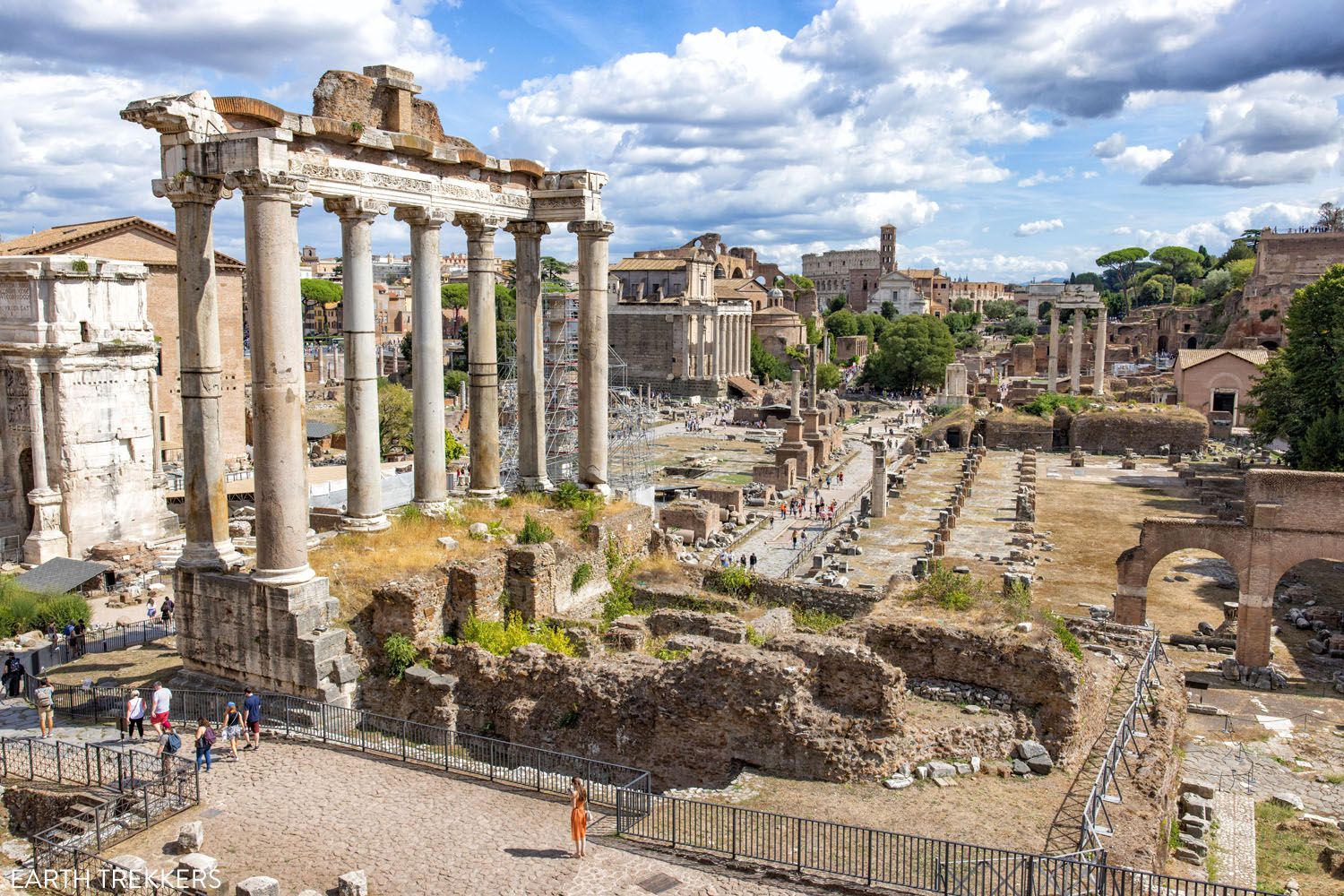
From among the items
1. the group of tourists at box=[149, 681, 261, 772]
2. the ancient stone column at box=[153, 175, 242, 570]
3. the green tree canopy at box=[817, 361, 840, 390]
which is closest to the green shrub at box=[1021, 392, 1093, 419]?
the green tree canopy at box=[817, 361, 840, 390]

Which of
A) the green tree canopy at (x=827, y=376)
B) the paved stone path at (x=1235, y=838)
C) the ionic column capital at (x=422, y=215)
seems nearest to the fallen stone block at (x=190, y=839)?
the ionic column capital at (x=422, y=215)

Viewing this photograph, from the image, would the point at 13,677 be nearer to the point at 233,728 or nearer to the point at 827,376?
the point at 233,728

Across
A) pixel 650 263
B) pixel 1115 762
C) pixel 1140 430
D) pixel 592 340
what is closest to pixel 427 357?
pixel 592 340

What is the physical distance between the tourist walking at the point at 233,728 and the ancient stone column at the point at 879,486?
32504 millimetres

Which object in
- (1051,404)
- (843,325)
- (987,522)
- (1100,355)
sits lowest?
(987,522)

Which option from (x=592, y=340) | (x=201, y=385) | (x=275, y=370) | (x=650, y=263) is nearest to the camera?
(x=275, y=370)

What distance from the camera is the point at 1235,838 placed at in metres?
14.9

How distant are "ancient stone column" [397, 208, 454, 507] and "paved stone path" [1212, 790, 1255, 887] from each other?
42.5ft

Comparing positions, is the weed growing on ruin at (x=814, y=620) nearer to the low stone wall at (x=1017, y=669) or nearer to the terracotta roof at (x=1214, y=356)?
the low stone wall at (x=1017, y=669)

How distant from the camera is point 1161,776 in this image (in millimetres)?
13438

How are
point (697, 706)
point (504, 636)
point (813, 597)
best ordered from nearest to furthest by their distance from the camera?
point (697, 706)
point (504, 636)
point (813, 597)

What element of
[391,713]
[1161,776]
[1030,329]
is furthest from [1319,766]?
[1030,329]

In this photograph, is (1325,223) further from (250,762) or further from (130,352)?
(250,762)

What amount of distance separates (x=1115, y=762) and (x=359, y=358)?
40.1ft
